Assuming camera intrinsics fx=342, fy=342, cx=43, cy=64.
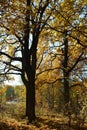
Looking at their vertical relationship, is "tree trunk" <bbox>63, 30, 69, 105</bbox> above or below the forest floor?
above

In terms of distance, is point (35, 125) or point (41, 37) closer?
point (35, 125)

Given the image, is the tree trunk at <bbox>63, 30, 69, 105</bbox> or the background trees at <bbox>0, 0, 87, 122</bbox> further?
the tree trunk at <bbox>63, 30, 69, 105</bbox>

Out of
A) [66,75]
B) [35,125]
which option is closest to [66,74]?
[66,75]

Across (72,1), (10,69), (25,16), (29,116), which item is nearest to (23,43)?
(10,69)

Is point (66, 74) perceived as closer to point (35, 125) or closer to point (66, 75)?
point (66, 75)

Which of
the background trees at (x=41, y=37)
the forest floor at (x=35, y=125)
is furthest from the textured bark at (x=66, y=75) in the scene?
the forest floor at (x=35, y=125)

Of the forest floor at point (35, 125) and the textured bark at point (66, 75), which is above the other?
the textured bark at point (66, 75)

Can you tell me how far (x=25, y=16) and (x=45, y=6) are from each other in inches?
161

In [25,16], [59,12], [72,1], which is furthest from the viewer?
[25,16]

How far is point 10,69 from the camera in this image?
993 inches

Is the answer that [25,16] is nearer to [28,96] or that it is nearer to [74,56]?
[28,96]

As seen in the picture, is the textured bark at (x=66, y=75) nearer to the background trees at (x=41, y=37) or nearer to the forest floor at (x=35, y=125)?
the background trees at (x=41, y=37)

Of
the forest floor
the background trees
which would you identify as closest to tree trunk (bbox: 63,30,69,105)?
the background trees

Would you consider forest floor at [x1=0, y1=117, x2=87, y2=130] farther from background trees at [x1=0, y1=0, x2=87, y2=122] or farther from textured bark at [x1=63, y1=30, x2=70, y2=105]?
textured bark at [x1=63, y1=30, x2=70, y2=105]
